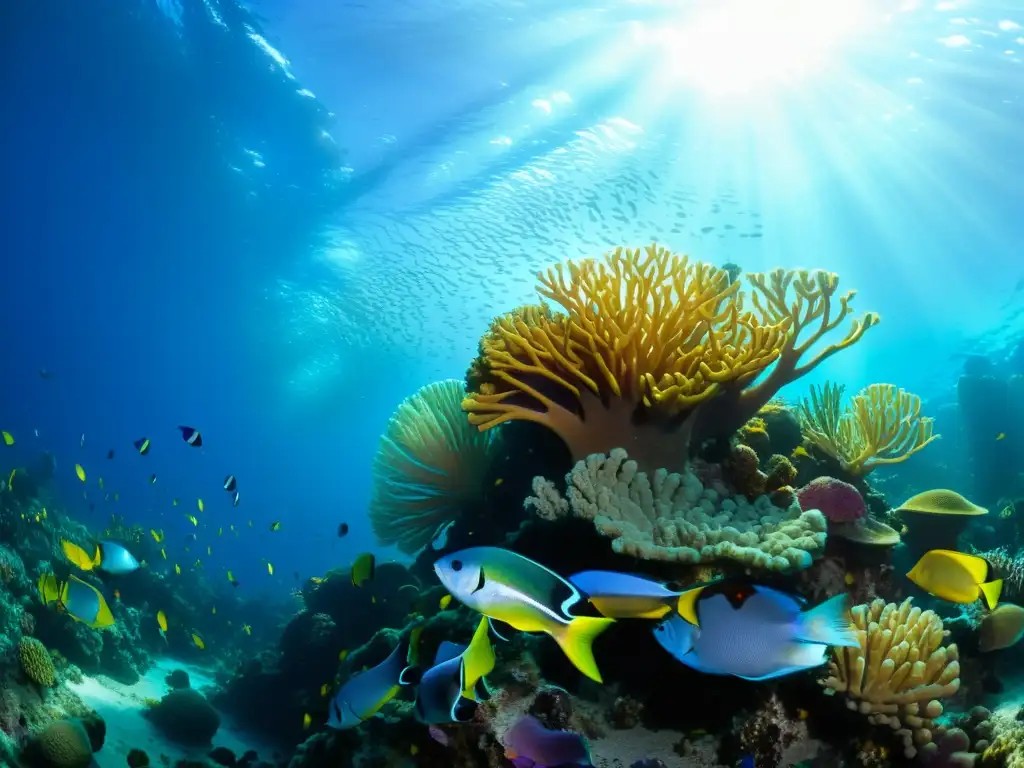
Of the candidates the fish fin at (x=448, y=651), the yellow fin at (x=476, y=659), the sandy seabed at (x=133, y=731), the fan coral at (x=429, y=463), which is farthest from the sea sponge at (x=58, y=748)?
the yellow fin at (x=476, y=659)

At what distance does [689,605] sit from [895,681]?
2655 millimetres

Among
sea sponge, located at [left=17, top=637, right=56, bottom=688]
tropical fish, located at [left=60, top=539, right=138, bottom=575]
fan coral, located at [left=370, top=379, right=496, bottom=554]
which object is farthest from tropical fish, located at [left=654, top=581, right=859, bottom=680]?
sea sponge, located at [left=17, top=637, right=56, bottom=688]

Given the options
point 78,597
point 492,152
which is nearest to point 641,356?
point 78,597

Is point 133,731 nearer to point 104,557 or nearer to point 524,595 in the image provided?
point 104,557

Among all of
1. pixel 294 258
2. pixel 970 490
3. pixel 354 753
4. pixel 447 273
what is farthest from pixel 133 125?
pixel 970 490

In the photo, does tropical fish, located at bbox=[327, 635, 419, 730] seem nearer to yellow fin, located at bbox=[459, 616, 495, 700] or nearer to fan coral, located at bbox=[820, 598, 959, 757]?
yellow fin, located at bbox=[459, 616, 495, 700]

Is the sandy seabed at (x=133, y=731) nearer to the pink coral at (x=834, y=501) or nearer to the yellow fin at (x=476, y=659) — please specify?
the yellow fin at (x=476, y=659)

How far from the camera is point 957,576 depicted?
135 inches

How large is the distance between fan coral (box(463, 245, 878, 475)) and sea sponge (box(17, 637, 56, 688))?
6969mm

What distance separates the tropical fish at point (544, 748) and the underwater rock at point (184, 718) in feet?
30.6

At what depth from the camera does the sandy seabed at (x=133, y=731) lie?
7.64 m

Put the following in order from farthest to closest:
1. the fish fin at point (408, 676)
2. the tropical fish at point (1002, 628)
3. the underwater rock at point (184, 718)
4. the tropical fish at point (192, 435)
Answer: the underwater rock at point (184, 718) → the tropical fish at point (192, 435) → the tropical fish at point (1002, 628) → the fish fin at point (408, 676)

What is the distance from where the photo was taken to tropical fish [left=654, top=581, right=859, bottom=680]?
1798 millimetres

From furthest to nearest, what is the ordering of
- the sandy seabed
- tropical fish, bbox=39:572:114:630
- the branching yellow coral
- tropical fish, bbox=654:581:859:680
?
the sandy seabed → the branching yellow coral → tropical fish, bbox=39:572:114:630 → tropical fish, bbox=654:581:859:680
